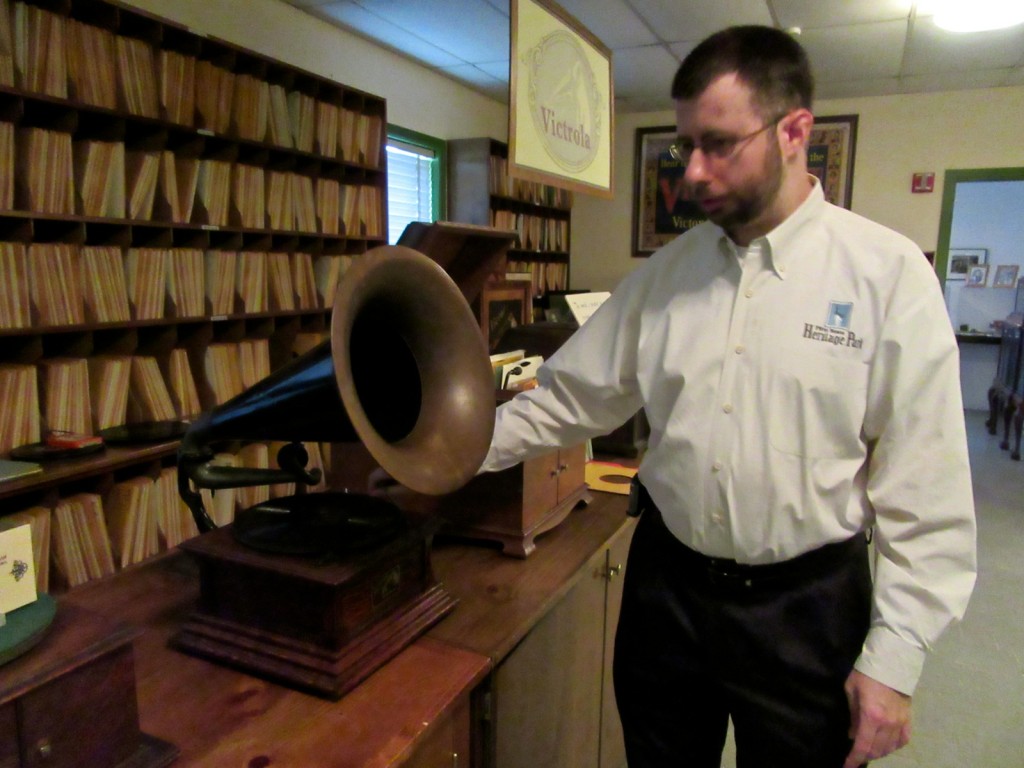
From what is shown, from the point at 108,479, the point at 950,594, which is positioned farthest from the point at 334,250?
the point at 950,594

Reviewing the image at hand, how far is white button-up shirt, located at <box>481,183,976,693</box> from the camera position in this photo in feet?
3.15

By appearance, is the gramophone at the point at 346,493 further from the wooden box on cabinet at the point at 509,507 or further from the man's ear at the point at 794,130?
the man's ear at the point at 794,130

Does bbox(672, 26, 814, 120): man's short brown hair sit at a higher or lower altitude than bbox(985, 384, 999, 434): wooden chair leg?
higher

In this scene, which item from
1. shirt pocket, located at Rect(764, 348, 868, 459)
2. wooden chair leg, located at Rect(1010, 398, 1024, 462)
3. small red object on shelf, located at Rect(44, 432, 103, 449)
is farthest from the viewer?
wooden chair leg, located at Rect(1010, 398, 1024, 462)

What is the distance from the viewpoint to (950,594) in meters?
0.96

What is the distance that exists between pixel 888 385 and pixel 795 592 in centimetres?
32

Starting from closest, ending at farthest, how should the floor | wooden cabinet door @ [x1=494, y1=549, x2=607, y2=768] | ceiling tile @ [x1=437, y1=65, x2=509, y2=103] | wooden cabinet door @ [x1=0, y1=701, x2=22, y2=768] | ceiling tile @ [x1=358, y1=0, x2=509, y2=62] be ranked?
wooden cabinet door @ [x1=0, y1=701, x2=22, y2=768] < wooden cabinet door @ [x1=494, y1=549, x2=607, y2=768] < the floor < ceiling tile @ [x1=358, y1=0, x2=509, y2=62] < ceiling tile @ [x1=437, y1=65, x2=509, y2=103]

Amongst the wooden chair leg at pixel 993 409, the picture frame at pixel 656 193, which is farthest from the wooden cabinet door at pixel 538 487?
the wooden chair leg at pixel 993 409

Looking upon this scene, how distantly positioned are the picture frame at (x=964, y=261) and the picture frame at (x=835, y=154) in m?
2.82

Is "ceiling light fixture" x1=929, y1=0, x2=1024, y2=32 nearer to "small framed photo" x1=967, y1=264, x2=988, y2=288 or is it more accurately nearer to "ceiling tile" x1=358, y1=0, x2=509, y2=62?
"ceiling tile" x1=358, y1=0, x2=509, y2=62

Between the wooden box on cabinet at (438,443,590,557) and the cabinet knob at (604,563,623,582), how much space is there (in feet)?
0.53

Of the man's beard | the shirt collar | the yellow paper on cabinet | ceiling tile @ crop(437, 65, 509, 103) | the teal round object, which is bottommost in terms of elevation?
the teal round object

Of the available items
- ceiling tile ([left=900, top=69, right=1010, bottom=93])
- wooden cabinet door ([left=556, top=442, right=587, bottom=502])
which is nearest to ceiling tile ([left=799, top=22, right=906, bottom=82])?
ceiling tile ([left=900, top=69, right=1010, bottom=93])

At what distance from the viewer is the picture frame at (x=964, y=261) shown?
7258 millimetres
